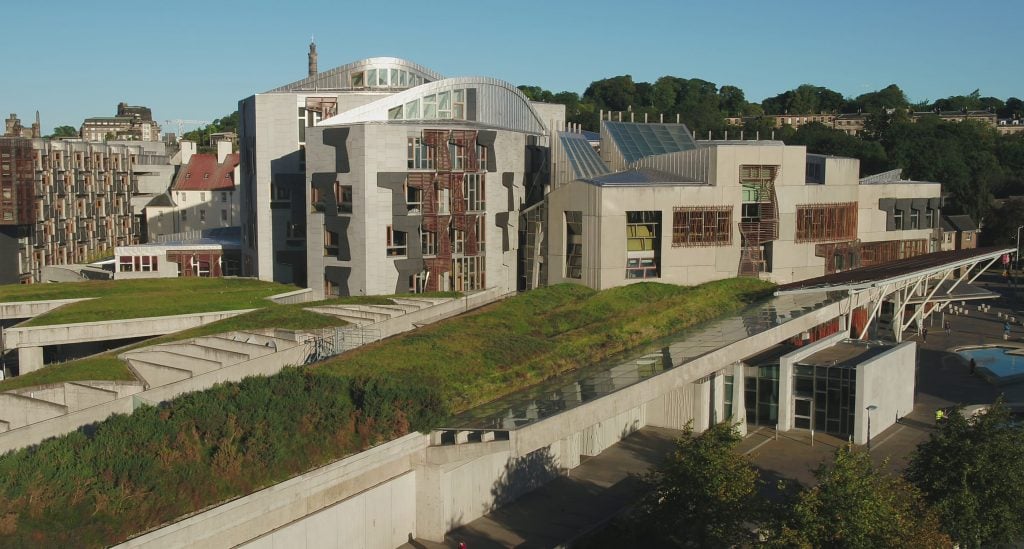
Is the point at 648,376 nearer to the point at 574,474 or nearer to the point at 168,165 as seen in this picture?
the point at 574,474

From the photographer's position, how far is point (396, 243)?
53188mm

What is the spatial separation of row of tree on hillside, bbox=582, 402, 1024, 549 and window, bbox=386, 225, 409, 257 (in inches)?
1014

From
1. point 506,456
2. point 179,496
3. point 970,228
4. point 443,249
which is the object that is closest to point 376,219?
point 443,249

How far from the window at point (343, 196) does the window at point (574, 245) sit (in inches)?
443

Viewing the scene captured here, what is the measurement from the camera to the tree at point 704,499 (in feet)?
87.4

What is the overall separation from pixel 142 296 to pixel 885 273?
36.3 m

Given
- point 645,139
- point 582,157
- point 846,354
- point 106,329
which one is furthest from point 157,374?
point 645,139

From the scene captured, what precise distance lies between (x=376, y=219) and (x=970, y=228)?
72373 millimetres

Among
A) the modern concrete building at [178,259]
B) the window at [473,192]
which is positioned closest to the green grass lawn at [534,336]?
the window at [473,192]

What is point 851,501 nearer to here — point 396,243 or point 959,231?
point 396,243

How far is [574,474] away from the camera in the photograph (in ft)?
119

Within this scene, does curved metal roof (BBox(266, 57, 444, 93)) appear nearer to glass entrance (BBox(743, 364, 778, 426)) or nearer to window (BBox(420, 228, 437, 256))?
window (BBox(420, 228, 437, 256))

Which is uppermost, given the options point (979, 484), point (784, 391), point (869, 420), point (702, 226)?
point (702, 226)

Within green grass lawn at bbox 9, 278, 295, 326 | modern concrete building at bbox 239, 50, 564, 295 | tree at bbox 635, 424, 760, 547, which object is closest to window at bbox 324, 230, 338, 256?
modern concrete building at bbox 239, 50, 564, 295
